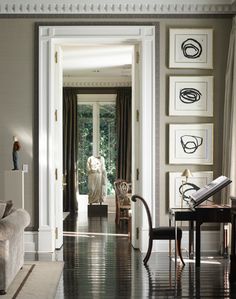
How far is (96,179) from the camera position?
1287cm

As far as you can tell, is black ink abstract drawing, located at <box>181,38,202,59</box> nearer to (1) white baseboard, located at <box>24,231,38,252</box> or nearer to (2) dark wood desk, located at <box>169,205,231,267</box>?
(2) dark wood desk, located at <box>169,205,231,267</box>

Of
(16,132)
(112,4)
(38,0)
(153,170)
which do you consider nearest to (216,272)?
(153,170)

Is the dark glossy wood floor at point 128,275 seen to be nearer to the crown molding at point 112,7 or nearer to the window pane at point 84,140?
the crown molding at point 112,7

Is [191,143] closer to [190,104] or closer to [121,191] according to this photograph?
[190,104]

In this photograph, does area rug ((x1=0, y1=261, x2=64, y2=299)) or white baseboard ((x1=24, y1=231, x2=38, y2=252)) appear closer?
area rug ((x1=0, y1=261, x2=64, y2=299))

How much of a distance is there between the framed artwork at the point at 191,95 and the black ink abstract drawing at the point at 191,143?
329 mm

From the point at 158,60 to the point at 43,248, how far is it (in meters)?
3.01

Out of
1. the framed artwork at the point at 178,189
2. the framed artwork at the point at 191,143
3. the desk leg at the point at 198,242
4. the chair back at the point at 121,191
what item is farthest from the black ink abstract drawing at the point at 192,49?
the chair back at the point at 121,191

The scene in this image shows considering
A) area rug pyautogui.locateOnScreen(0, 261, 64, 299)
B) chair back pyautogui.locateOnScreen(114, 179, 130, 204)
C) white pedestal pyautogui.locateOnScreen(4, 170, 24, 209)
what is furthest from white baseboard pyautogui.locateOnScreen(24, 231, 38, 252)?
chair back pyautogui.locateOnScreen(114, 179, 130, 204)

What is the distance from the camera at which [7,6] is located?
7129 millimetres

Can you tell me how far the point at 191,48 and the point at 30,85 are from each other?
7.43 feet

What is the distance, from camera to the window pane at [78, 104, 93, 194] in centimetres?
1357

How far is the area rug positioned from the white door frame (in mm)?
1122

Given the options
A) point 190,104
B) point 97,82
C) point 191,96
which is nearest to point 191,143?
point 190,104
